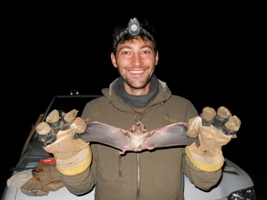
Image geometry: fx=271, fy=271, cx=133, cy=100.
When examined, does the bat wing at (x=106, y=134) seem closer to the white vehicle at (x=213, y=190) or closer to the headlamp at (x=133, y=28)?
the headlamp at (x=133, y=28)

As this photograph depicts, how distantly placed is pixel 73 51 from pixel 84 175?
66.9m

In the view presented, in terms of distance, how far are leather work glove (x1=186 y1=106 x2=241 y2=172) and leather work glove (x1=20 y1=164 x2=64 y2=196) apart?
1430mm

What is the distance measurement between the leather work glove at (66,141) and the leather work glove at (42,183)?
0.87 metres

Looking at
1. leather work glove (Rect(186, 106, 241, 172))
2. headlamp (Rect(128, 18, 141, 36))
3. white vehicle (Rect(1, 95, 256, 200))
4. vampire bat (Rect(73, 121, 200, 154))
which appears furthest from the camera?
white vehicle (Rect(1, 95, 256, 200))

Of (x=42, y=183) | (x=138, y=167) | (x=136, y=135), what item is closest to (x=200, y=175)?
(x=138, y=167)

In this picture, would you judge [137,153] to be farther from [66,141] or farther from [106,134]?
[66,141]

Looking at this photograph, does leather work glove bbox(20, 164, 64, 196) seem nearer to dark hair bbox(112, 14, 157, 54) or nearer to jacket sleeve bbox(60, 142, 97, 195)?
jacket sleeve bbox(60, 142, 97, 195)

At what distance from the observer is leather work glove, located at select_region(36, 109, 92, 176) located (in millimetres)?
1588

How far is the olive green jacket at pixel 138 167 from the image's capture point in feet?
6.91

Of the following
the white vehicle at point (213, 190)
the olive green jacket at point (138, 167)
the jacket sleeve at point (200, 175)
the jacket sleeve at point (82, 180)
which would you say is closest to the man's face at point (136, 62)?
the olive green jacket at point (138, 167)

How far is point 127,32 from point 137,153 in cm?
100

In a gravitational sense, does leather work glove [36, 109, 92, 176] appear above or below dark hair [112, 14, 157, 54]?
below

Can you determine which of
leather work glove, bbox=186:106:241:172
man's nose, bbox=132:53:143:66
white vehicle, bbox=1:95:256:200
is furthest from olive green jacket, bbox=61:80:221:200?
white vehicle, bbox=1:95:256:200

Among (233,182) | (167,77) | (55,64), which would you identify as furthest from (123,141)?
(55,64)
